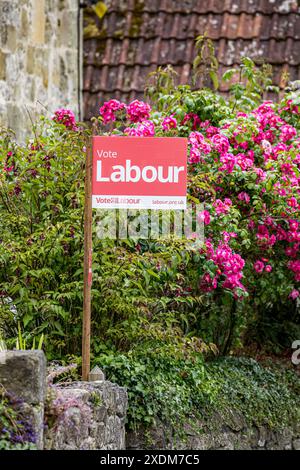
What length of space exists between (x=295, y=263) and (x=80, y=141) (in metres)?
2.04

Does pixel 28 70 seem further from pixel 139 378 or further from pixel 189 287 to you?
pixel 139 378

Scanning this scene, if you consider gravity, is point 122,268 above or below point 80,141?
below

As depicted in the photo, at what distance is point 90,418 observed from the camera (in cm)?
595

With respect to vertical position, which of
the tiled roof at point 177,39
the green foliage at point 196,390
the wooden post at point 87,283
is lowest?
the green foliage at point 196,390

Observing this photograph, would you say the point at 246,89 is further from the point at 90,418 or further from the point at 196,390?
the point at 90,418

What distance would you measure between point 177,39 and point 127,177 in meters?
5.90

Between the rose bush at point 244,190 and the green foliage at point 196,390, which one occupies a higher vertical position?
the rose bush at point 244,190

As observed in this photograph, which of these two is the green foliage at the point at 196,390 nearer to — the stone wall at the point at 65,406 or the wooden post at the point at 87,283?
the stone wall at the point at 65,406

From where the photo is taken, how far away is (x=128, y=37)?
12281 millimetres

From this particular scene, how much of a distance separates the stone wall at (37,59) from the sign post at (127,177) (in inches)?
122

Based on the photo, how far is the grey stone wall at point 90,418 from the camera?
5.65 meters

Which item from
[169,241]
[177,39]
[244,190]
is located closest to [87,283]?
[169,241]

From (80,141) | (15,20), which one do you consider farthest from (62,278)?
(15,20)

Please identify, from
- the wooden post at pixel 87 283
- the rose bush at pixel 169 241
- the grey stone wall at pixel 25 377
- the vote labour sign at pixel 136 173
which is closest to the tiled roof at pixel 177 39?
the rose bush at pixel 169 241
